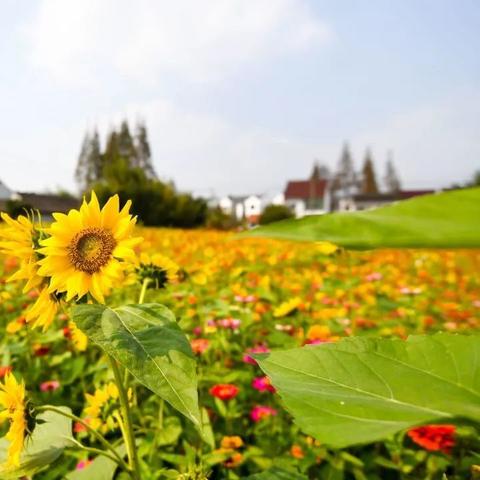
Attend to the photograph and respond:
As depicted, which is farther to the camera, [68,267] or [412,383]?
[68,267]

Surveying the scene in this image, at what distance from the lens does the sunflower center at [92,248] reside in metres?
0.71

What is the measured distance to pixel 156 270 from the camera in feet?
3.38

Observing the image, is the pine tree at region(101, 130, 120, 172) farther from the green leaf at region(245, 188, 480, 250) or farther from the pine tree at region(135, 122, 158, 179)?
the green leaf at region(245, 188, 480, 250)

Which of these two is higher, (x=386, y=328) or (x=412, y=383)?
(x=412, y=383)

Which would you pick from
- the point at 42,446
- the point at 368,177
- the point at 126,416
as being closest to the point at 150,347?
the point at 126,416

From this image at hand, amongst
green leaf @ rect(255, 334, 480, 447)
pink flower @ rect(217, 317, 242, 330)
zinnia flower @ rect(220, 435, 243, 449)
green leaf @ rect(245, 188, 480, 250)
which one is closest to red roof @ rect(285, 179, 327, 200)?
pink flower @ rect(217, 317, 242, 330)

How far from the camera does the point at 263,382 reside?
143cm

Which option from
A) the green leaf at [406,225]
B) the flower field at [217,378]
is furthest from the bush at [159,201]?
the green leaf at [406,225]

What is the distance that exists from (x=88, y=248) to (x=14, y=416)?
25 cm

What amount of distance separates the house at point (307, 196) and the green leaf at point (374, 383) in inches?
1435

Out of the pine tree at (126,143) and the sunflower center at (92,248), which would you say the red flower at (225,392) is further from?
the pine tree at (126,143)

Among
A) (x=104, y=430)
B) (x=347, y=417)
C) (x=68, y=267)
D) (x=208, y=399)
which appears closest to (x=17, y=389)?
(x=68, y=267)

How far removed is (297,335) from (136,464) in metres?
1.25

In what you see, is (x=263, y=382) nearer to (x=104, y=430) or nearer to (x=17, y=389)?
(x=104, y=430)
